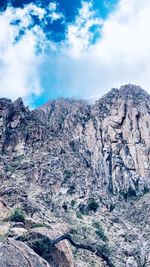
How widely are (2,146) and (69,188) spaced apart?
30.3 meters

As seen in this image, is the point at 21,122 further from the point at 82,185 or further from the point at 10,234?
the point at 10,234

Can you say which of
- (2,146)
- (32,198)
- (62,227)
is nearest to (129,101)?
(2,146)

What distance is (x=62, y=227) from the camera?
3671 inches

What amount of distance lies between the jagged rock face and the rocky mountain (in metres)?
0.23

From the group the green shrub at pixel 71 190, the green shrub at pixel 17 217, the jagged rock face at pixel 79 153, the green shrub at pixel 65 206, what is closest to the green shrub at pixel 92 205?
the jagged rock face at pixel 79 153

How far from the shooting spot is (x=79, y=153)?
162m

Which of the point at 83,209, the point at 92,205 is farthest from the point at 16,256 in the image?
the point at 92,205

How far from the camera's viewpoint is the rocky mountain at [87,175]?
348ft

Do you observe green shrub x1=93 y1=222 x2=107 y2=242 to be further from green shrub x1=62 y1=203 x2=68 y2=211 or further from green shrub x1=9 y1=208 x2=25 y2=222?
green shrub x1=9 y1=208 x2=25 y2=222

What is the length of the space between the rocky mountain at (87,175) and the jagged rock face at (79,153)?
0.23 metres

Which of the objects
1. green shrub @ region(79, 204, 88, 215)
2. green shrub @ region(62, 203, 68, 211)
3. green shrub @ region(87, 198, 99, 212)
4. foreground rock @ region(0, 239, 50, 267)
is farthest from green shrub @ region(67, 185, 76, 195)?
foreground rock @ region(0, 239, 50, 267)

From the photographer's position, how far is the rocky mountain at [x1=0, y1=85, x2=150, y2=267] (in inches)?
4176

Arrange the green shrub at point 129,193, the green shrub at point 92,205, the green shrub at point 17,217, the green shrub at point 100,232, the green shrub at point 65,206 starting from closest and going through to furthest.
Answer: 1. the green shrub at point 17,217
2. the green shrub at point 100,232
3. the green shrub at point 65,206
4. the green shrub at point 92,205
5. the green shrub at point 129,193

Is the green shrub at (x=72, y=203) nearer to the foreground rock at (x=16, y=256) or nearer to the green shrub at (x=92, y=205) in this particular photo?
the green shrub at (x=92, y=205)
